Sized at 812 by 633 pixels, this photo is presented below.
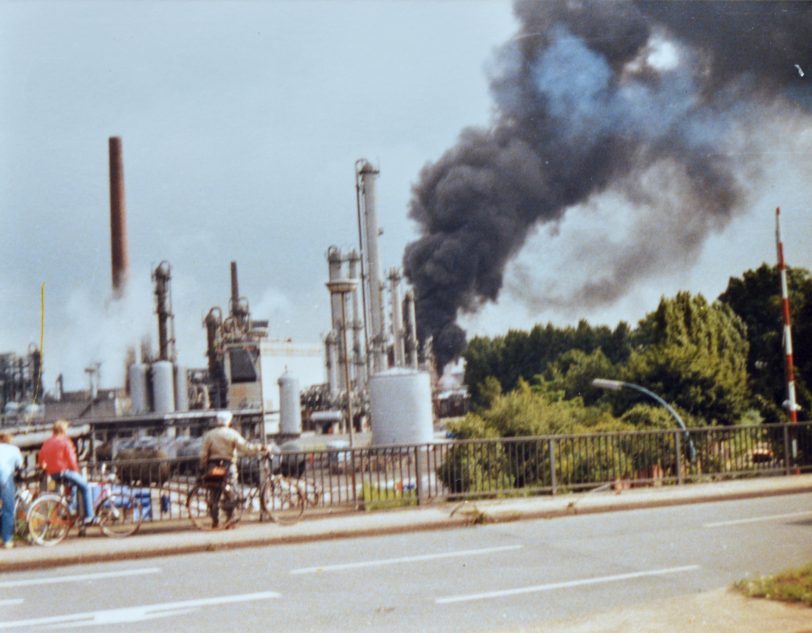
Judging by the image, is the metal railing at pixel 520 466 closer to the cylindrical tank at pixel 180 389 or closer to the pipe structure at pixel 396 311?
the cylindrical tank at pixel 180 389

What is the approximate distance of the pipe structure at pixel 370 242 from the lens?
56156mm

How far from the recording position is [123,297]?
52719 millimetres

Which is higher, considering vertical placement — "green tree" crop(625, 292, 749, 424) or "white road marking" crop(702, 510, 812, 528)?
"green tree" crop(625, 292, 749, 424)

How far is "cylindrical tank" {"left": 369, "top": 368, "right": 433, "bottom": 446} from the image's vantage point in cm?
3011

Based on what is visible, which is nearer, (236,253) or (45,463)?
(45,463)

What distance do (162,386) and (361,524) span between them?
152 ft

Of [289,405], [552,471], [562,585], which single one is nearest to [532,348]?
[289,405]

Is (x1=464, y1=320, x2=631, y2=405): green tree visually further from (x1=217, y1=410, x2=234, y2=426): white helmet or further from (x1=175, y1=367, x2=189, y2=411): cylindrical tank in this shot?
(x1=217, y1=410, x2=234, y2=426): white helmet

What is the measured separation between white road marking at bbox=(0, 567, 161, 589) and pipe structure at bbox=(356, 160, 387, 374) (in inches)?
1778

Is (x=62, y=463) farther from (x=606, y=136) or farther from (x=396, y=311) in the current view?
(x=396, y=311)

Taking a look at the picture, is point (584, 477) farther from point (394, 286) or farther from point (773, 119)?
point (394, 286)

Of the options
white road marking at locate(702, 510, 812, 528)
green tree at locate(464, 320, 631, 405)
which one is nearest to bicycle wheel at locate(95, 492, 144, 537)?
white road marking at locate(702, 510, 812, 528)

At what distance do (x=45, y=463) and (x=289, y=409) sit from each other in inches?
1865

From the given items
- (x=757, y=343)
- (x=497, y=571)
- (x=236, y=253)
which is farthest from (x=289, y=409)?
(x=497, y=571)
